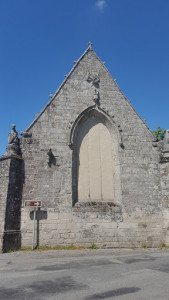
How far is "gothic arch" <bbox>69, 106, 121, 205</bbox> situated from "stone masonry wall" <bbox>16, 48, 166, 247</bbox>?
23cm

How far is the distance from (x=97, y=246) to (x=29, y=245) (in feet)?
8.39

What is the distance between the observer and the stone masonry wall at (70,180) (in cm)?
891

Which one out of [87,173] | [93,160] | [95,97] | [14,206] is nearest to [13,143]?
[14,206]

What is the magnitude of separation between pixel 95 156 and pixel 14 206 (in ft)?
13.0

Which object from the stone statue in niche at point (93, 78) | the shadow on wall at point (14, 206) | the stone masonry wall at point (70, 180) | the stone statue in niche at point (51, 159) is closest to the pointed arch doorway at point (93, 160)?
the stone masonry wall at point (70, 180)

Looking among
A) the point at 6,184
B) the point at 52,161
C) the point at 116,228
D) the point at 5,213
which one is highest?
the point at 52,161

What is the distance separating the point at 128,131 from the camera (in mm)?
10461

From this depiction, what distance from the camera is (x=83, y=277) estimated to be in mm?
4781

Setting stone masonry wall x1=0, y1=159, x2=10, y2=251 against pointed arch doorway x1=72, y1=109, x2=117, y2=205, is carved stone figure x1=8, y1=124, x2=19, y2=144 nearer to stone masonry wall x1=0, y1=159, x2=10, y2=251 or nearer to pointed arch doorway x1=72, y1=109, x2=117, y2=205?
stone masonry wall x1=0, y1=159, x2=10, y2=251

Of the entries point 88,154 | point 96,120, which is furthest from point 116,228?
point 96,120

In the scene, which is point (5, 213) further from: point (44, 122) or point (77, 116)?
point (77, 116)

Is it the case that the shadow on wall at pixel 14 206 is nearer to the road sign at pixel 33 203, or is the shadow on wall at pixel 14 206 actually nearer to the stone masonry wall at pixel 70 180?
the stone masonry wall at pixel 70 180

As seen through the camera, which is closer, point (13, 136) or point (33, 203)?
point (33, 203)

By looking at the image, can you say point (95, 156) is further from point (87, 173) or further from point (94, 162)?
point (87, 173)
